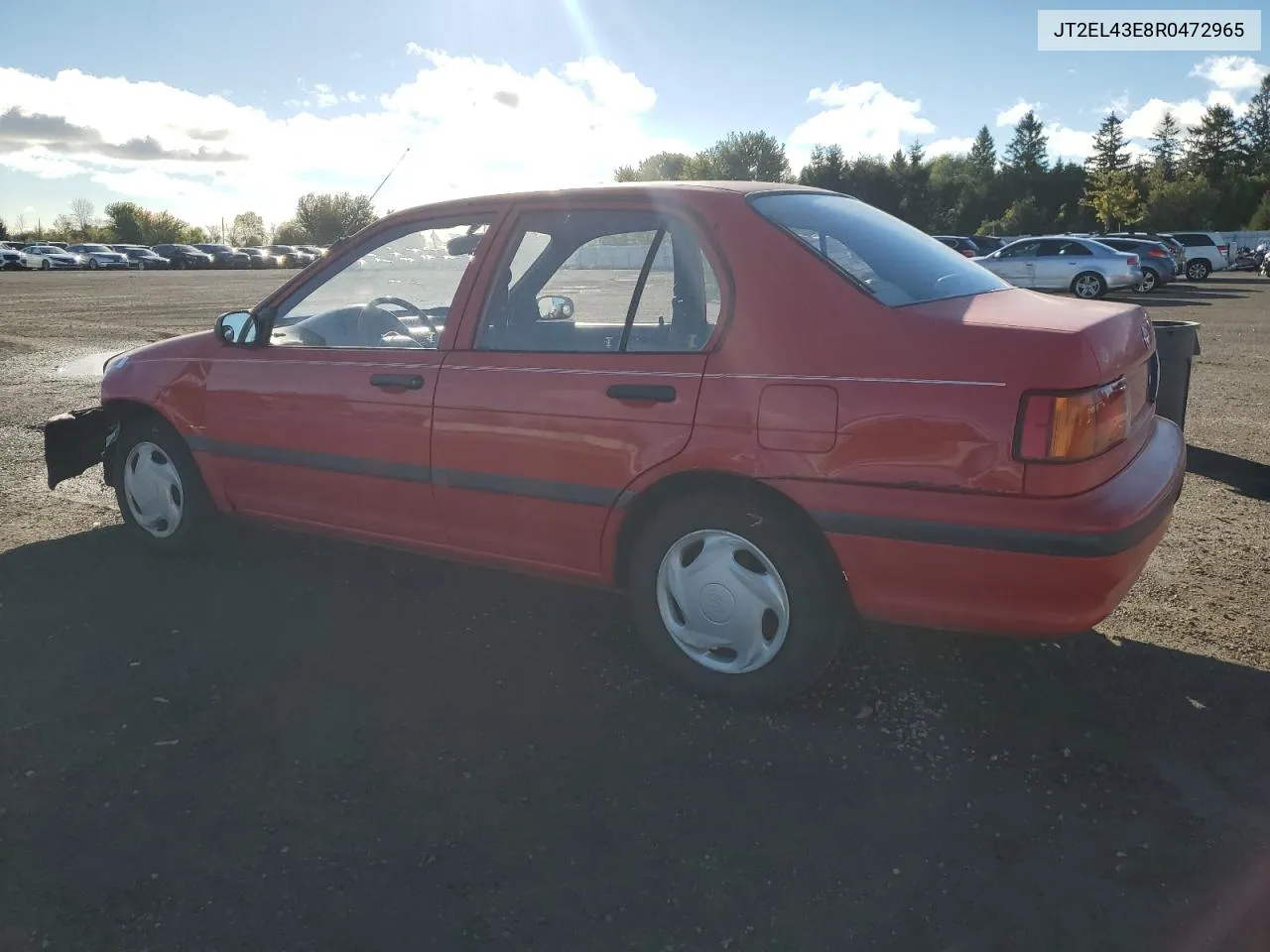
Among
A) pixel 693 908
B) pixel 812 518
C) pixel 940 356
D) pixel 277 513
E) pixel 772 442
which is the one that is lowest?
pixel 693 908

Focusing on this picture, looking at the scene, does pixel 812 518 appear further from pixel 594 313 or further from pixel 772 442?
pixel 594 313

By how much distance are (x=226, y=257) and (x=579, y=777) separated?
7056cm

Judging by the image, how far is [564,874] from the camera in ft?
8.31

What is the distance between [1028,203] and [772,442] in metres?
83.2

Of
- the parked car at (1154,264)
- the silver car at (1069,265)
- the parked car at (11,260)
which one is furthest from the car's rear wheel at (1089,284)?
the parked car at (11,260)

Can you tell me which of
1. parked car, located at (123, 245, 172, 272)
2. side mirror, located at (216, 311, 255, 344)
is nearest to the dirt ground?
side mirror, located at (216, 311, 255, 344)

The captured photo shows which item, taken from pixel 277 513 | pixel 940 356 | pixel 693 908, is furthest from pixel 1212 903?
pixel 277 513

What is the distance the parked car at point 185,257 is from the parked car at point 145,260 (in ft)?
1.47

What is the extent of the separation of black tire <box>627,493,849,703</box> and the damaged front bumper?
10.4 feet

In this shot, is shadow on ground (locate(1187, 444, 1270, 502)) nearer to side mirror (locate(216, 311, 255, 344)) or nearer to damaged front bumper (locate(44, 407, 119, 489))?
side mirror (locate(216, 311, 255, 344))

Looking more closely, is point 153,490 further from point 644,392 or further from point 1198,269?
point 1198,269

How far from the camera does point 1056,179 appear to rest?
288 ft

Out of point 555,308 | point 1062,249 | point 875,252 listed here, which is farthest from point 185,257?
point 875,252

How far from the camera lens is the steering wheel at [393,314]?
3.96m
